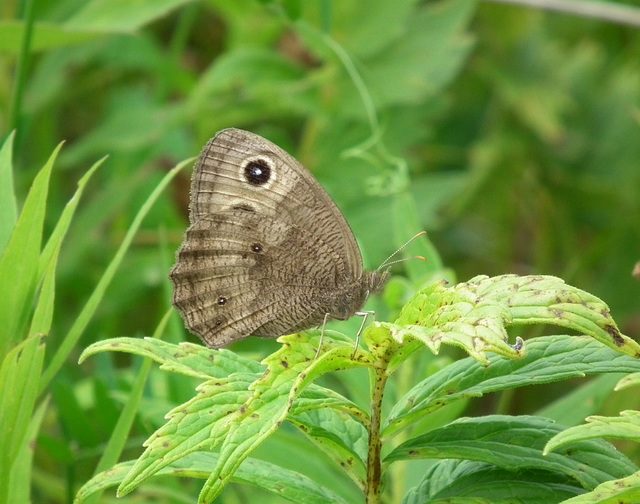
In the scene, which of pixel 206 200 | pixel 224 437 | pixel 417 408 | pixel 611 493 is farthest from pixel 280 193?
pixel 611 493

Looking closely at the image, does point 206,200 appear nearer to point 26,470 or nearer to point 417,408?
point 26,470

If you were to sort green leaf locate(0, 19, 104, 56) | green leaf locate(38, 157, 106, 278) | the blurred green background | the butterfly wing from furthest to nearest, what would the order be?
the blurred green background < green leaf locate(0, 19, 104, 56) < the butterfly wing < green leaf locate(38, 157, 106, 278)

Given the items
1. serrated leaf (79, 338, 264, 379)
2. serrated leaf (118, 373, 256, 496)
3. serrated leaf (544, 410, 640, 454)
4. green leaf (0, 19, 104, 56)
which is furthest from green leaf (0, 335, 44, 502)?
green leaf (0, 19, 104, 56)

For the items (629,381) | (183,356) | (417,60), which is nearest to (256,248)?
(183,356)

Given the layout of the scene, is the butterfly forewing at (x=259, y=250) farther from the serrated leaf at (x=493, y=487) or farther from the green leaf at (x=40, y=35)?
the green leaf at (x=40, y=35)

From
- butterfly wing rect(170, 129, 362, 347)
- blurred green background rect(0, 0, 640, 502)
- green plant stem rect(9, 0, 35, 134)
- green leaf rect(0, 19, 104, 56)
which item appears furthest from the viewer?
blurred green background rect(0, 0, 640, 502)

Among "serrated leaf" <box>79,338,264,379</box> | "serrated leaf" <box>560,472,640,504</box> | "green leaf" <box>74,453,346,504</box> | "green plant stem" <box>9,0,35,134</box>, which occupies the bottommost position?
"green leaf" <box>74,453,346,504</box>

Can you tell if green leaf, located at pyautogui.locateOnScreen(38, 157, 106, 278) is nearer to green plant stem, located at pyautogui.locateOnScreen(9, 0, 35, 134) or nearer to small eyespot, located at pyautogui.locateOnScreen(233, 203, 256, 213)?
small eyespot, located at pyautogui.locateOnScreen(233, 203, 256, 213)
